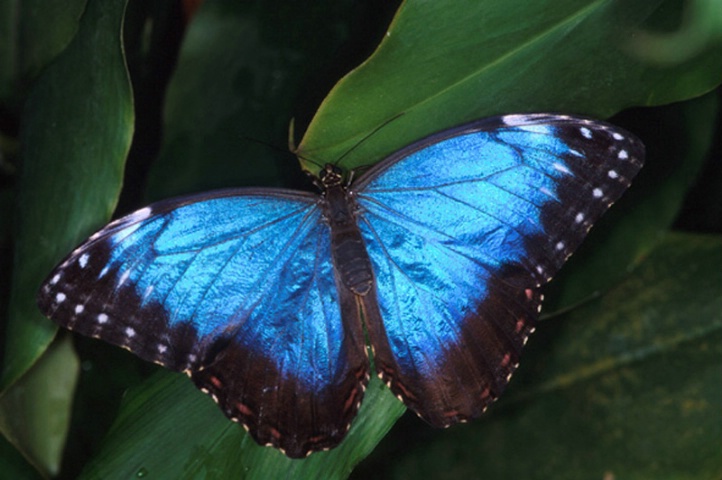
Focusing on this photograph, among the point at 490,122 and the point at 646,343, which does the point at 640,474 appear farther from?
the point at 490,122

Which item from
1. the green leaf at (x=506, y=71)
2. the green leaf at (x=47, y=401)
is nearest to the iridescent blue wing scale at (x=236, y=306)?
the green leaf at (x=506, y=71)

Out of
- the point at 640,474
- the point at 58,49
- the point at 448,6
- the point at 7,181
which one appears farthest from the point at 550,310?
the point at 7,181

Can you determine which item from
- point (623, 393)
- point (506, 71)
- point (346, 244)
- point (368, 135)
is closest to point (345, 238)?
point (346, 244)

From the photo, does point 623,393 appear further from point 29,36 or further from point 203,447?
point 29,36

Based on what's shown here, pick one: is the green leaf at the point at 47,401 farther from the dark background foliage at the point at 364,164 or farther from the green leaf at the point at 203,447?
the green leaf at the point at 203,447

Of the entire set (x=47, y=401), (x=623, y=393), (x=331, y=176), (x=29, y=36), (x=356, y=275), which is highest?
(x=29, y=36)

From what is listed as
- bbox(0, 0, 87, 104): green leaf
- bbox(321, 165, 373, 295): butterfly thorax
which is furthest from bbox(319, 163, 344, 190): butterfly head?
bbox(0, 0, 87, 104): green leaf

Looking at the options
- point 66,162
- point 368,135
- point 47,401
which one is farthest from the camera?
point 47,401
